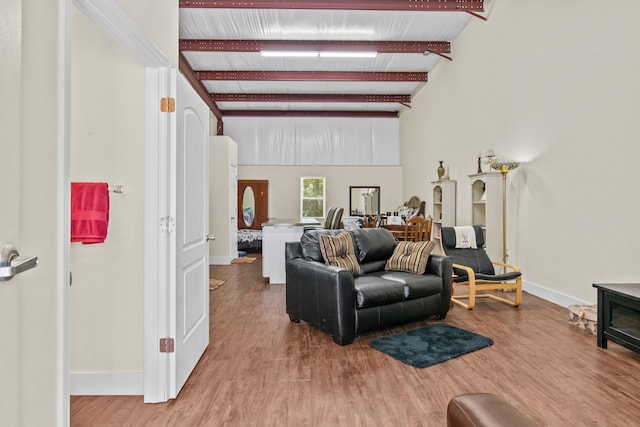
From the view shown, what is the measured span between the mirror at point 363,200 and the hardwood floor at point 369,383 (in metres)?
7.28

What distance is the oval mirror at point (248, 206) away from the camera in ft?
31.8

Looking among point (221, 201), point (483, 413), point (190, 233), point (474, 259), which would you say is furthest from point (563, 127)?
point (221, 201)

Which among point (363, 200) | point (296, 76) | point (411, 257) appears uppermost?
point (296, 76)

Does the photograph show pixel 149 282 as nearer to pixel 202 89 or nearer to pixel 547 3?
pixel 547 3

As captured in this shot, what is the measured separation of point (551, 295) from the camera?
4406 mm

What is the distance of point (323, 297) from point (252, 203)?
7060 millimetres

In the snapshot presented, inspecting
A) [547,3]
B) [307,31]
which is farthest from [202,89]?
[547,3]

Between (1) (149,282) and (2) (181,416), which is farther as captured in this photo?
(1) (149,282)

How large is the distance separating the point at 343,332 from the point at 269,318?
42.9 inches

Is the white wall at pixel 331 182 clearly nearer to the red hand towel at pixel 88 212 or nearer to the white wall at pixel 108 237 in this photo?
the white wall at pixel 108 237

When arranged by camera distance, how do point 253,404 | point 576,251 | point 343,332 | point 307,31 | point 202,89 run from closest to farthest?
1. point 253,404
2. point 343,332
3. point 576,251
4. point 307,31
5. point 202,89

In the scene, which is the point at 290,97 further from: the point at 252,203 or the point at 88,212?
the point at 88,212

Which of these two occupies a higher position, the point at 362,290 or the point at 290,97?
the point at 290,97

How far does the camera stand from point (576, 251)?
4.02 m
